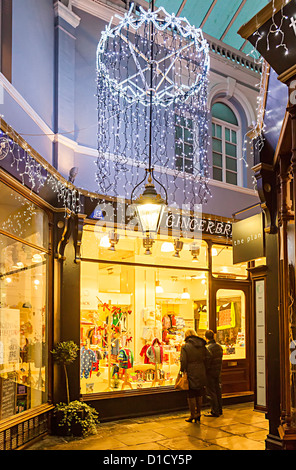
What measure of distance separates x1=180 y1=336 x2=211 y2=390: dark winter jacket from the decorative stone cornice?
6652 mm

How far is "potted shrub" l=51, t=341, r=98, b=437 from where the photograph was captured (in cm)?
834

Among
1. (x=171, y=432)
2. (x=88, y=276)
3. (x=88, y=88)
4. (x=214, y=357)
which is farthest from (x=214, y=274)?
(x=88, y=88)

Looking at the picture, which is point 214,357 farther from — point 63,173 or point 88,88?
point 88,88

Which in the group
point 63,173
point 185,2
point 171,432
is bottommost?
point 171,432

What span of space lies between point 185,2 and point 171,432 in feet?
32.1

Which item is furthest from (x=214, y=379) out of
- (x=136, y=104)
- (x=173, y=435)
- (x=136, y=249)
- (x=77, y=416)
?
(x=136, y=104)

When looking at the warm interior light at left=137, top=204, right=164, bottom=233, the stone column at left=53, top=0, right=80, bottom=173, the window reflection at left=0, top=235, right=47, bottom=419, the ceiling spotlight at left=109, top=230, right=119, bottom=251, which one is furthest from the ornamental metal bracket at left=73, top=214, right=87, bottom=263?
the warm interior light at left=137, top=204, right=164, bottom=233

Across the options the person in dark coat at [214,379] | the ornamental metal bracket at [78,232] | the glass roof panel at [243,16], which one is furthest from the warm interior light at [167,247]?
the glass roof panel at [243,16]

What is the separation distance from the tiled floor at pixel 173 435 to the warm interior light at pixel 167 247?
351 cm

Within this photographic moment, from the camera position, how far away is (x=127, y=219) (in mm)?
10445

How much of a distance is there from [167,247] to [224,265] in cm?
177

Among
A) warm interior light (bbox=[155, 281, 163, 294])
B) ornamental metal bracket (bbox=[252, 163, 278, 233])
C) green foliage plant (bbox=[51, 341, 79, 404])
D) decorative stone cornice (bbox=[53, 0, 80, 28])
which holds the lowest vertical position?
green foliage plant (bbox=[51, 341, 79, 404])

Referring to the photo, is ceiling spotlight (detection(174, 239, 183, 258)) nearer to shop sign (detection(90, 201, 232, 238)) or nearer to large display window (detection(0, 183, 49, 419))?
shop sign (detection(90, 201, 232, 238))

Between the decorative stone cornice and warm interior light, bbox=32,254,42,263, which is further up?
the decorative stone cornice
